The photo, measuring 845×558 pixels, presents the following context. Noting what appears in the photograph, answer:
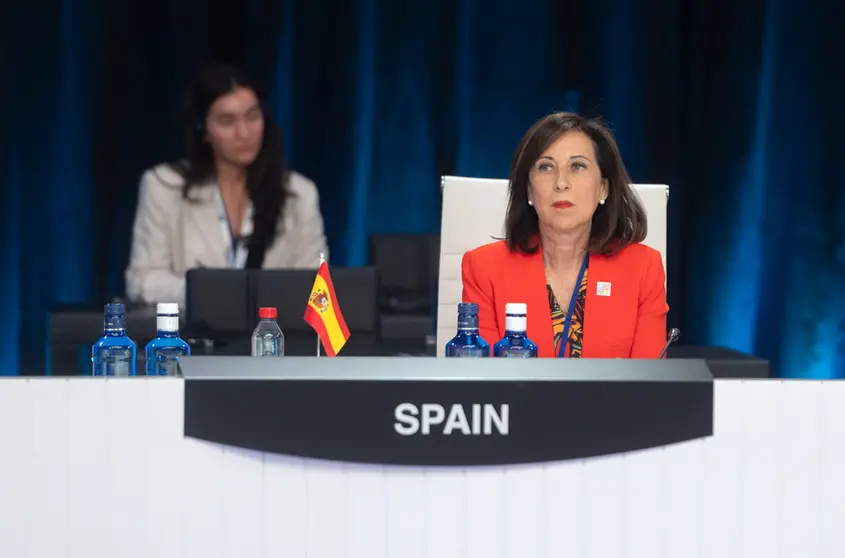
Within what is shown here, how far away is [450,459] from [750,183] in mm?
4234

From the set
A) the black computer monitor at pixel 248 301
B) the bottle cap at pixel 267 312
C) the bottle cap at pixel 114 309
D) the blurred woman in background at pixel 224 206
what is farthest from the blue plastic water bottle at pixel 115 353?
the blurred woman in background at pixel 224 206

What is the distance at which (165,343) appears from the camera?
1.35m

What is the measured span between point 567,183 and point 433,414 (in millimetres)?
983

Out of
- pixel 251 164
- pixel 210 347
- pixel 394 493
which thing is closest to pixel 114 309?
pixel 394 493

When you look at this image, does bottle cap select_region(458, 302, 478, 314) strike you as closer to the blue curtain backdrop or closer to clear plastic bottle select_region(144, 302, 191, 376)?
clear plastic bottle select_region(144, 302, 191, 376)

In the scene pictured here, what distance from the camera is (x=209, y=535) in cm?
87

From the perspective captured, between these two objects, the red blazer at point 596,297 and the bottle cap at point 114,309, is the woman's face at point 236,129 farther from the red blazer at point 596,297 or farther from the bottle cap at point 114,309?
the bottle cap at point 114,309

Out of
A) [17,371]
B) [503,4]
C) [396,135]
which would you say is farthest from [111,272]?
[503,4]

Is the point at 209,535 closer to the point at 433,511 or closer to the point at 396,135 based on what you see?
the point at 433,511

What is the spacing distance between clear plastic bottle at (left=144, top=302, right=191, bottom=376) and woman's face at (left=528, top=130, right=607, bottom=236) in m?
0.63

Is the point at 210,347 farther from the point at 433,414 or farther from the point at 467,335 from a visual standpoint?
the point at 433,414

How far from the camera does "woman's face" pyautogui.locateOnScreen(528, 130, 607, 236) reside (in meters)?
1.78

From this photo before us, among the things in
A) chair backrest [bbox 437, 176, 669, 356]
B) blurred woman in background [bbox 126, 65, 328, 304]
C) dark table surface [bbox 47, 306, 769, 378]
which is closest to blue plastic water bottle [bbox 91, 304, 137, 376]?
chair backrest [bbox 437, 176, 669, 356]

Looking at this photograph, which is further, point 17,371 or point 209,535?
point 17,371
